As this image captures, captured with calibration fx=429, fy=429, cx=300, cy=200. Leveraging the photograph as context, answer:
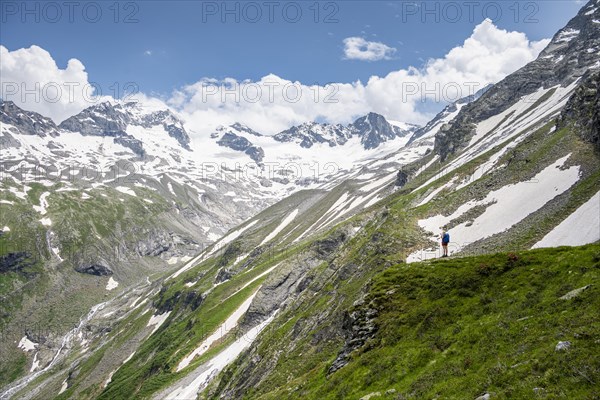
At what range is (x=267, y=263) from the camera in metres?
128

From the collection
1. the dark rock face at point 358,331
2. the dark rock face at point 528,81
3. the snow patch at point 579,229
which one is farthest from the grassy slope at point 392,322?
the dark rock face at point 528,81

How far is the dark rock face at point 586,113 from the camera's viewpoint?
56.5m

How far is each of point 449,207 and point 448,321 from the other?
42.1 meters

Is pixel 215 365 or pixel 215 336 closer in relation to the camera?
pixel 215 365

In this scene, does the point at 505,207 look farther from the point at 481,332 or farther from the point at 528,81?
the point at 528,81

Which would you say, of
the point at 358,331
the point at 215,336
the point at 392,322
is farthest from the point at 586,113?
the point at 215,336

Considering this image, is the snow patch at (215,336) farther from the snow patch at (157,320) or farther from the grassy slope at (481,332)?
the snow patch at (157,320)

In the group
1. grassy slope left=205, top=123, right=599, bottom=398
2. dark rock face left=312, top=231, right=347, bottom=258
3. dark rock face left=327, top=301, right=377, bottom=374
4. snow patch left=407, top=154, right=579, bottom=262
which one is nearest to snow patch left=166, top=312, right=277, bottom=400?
grassy slope left=205, top=123, right=599, bottom=398

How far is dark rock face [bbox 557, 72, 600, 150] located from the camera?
56.5 metres

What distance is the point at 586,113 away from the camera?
64188mm

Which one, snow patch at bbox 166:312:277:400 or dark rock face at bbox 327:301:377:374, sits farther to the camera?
snow patch at bbox 166:312:277:400

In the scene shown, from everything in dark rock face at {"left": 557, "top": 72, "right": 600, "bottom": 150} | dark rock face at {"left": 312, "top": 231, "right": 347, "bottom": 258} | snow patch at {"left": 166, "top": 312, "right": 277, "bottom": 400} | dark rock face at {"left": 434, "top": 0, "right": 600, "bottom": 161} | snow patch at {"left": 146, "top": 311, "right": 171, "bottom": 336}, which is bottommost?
snow patch at {"left": 146, "top": 311, "right": 171, "bottom": 336}

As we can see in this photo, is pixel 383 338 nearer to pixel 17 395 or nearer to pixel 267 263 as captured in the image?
pixel 267 263

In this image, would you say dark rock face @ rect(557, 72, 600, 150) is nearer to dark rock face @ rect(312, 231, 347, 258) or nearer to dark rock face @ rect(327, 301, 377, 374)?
dark rock face @ rect(327, 301, 377, 374)
